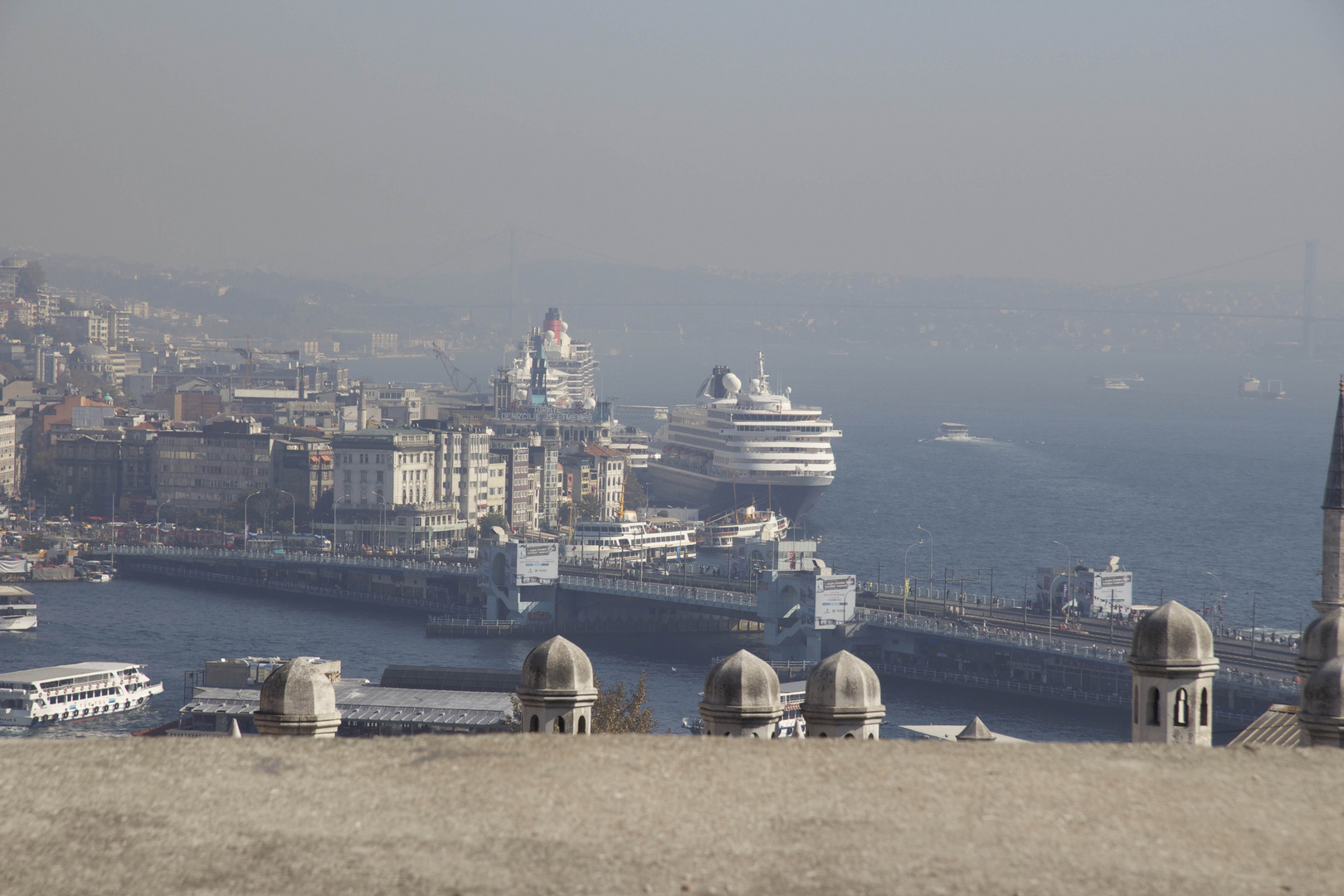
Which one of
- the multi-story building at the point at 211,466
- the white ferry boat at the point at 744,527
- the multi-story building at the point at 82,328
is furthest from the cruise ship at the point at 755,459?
the multi-story building at the point at 82,328

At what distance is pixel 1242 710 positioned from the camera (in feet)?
154

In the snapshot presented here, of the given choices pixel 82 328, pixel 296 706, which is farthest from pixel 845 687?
pixel 82 328

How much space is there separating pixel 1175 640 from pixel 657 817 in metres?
4.96

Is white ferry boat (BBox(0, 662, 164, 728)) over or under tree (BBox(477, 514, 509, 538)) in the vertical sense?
under

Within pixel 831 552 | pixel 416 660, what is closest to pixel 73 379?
pixel 831 552

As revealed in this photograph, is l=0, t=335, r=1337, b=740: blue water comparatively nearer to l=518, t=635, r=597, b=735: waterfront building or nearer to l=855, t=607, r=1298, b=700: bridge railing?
l=855, t=607, r=1298, b=700: bridge railing

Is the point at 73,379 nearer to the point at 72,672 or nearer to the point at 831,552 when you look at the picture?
the point at 831,552

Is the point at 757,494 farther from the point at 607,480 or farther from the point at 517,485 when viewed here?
the point at 517,485

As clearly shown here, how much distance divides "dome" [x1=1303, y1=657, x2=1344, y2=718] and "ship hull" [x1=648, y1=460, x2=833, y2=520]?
283 ft

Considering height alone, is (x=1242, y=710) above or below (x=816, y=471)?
below

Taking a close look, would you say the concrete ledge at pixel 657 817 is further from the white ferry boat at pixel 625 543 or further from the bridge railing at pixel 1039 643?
the white ferry boat at pixel 625 543

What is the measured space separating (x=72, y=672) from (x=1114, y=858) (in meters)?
42.4

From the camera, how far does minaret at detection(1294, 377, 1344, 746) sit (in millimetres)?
10969

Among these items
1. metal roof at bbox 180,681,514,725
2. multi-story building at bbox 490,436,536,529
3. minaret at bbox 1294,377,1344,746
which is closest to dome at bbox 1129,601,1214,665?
minaret at bbox 1294,377,1344,746
